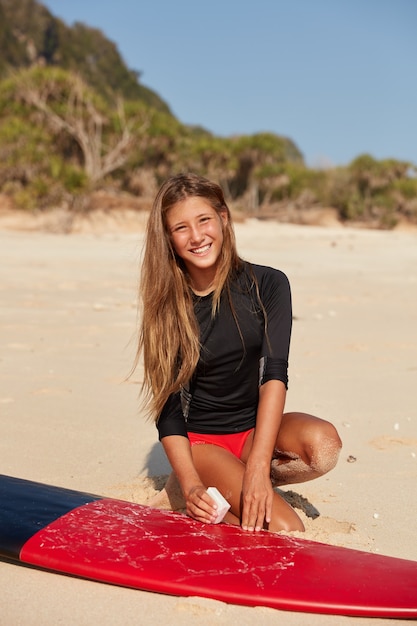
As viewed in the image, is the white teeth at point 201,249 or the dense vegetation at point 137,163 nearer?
the white teeth at point 201,249

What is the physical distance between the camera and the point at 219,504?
7.45 feet

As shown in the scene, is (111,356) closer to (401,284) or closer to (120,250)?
(401,284)

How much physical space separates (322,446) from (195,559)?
598 mm

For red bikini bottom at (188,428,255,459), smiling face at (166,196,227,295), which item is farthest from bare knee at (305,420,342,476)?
smiling face at (166,196,227,295)

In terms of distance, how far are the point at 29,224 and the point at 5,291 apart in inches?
259

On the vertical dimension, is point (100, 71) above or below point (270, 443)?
above

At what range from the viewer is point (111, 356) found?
4.86 metres

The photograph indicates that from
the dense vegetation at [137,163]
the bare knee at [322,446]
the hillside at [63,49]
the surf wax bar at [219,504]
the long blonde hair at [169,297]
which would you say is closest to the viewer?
the surf wax bar at [219,504]

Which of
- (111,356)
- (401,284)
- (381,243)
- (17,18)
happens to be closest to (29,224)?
(381,243)

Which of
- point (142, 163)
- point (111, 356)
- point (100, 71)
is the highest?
point (100, 71)

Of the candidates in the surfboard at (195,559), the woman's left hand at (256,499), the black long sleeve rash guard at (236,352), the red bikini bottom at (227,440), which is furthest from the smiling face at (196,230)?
the surfboard at (195,559)

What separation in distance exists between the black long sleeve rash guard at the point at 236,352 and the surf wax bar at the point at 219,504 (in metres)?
0.27

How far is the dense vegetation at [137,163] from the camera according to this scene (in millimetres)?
14914

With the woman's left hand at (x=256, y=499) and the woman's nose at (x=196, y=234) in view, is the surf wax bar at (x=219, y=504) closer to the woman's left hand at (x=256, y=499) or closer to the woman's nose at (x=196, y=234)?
the woman's left hand at (x=256, y=499)
